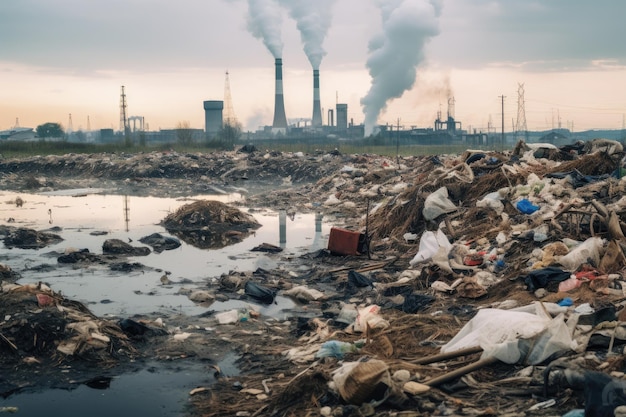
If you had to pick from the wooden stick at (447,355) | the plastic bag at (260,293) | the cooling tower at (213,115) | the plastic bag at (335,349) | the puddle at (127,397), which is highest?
the cooling tower at (213,115)

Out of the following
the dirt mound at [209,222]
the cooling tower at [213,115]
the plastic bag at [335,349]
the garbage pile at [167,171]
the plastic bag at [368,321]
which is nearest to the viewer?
the plastic bag at [335,349]

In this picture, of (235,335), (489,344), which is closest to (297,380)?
(489,344)

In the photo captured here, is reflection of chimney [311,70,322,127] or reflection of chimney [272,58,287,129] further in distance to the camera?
reflection of chimney [311,70,322,127]

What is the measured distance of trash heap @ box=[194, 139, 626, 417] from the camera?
4172mm

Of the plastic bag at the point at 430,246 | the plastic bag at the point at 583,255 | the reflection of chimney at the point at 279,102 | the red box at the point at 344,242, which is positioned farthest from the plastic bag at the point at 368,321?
the reflection of chimney at the point at 279,102

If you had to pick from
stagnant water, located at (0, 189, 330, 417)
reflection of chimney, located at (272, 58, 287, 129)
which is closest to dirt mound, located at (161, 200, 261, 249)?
stagnant water, located at (0, 189, 330, 417)

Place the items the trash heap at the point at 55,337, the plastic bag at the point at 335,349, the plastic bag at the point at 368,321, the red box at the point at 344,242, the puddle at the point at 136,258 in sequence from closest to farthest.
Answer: the plastic bag at the point at 335,349
the trash heap at the point at 55,337
the plastic bag at the point at 368,321
the puddle at the point at 136,258
the red box at the point at 344,242

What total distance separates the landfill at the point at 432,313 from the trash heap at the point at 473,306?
17 mm

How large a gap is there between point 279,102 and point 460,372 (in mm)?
69658

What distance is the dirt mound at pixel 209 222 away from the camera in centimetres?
1297

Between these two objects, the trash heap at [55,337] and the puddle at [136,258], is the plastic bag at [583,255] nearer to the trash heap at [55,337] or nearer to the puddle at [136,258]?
Result: the puddle at [136,258]

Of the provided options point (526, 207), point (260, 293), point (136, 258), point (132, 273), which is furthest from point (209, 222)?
point (526, 207)

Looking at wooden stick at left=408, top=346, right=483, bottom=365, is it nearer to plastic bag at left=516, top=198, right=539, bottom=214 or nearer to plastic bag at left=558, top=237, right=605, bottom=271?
plastic bag at left=558, top=237, right=605, bottom=271

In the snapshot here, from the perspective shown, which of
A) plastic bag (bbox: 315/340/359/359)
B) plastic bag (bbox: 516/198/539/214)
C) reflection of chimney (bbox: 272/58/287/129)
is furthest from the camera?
reflection of chimney (bbox: 272/58/287/129)
